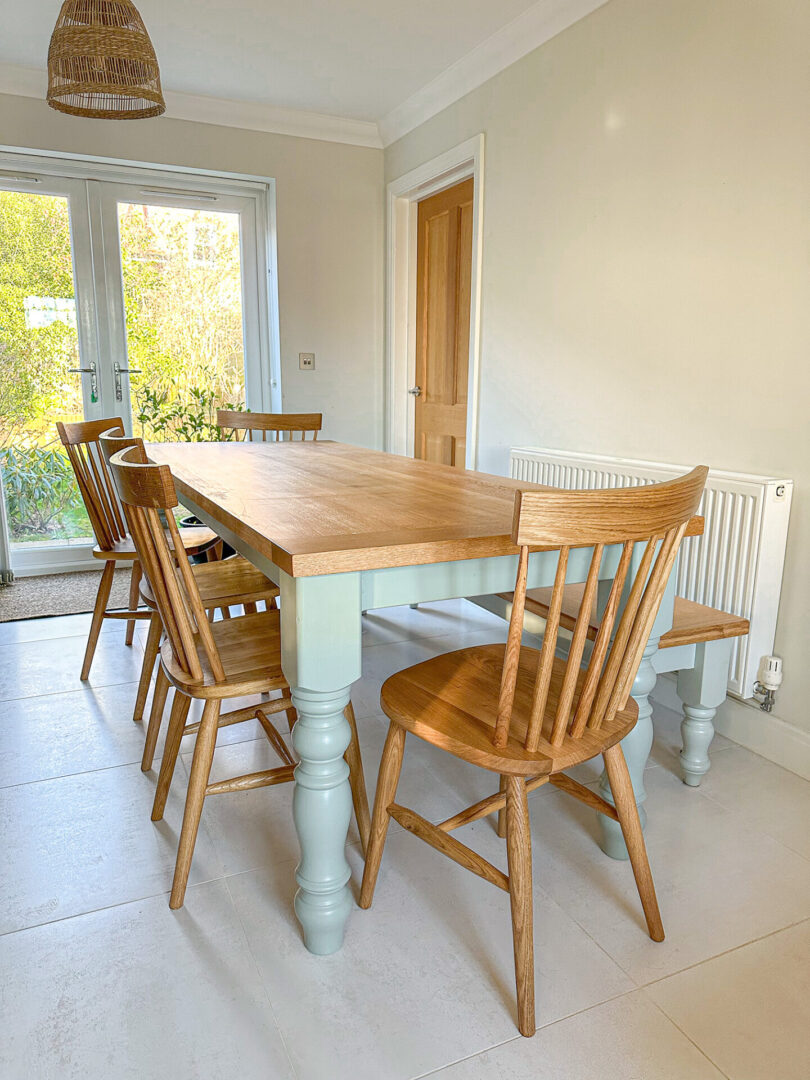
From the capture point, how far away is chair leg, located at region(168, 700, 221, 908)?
1.47 m

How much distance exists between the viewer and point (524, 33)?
9.84 ft

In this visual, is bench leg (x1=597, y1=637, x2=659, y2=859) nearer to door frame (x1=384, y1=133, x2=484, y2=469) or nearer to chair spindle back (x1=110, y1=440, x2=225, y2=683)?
chair spindle back (x1=110, y1=440, x2=225, y2=683)

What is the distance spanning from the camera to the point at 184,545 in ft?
7.48

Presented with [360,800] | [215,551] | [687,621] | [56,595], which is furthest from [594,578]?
[56,595]

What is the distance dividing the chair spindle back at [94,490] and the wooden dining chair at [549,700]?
1.50 m

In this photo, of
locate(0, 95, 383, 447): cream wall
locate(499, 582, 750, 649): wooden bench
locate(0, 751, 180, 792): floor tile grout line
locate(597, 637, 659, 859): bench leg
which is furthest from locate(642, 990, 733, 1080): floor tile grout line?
locate(0, 95, 383, 447): cream wall

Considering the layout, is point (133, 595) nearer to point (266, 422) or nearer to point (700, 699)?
point (266, 422)

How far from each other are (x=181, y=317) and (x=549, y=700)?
362cm

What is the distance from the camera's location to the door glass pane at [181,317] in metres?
4.12

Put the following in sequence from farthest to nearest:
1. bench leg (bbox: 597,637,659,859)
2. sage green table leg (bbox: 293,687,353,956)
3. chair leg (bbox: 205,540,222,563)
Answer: chair leg (bbox: 205,540,222,563)
bench leg (bbox: 597,637,659,859)
sage green table leg (bbox: 293,687,353,956)

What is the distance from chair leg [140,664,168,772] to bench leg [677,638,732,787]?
135 cm

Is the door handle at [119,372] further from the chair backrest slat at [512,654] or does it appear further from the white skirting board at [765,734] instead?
the chair backrest slat at [512,654]

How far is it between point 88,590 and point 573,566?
3.08m

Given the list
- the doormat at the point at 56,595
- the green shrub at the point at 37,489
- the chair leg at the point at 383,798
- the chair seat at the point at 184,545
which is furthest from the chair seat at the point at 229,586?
the green shrub at the point at 37,489
